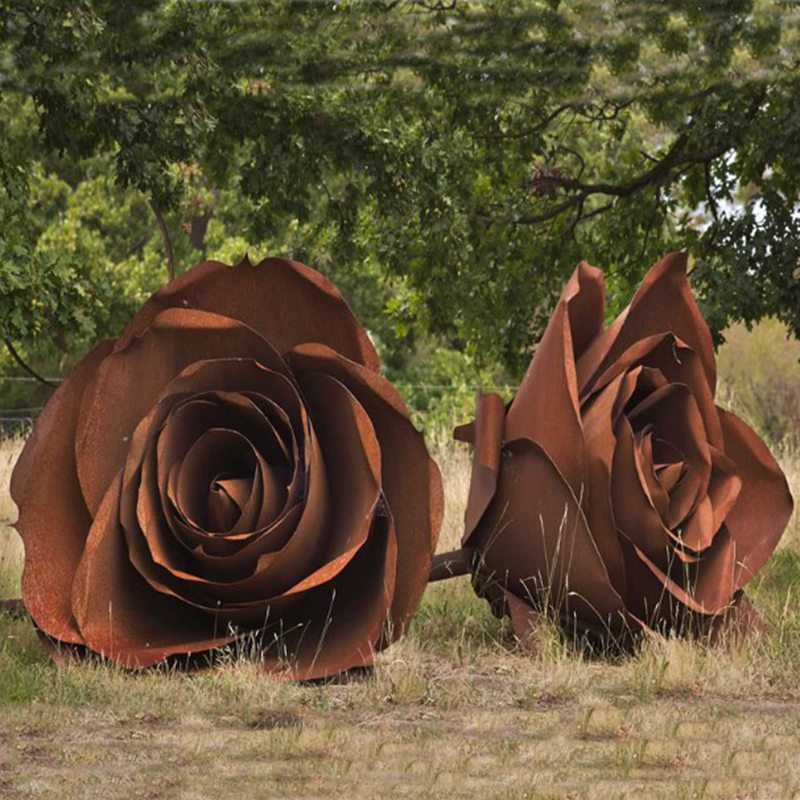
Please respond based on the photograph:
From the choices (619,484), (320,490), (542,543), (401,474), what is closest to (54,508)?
(320,490)

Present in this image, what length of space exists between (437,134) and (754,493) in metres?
4.63

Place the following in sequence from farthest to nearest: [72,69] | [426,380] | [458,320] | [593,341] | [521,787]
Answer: [426,380] → [458,320] → [72,69] → [593,341] → [521,787]

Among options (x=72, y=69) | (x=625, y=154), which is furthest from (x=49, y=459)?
(x=625, y=154)

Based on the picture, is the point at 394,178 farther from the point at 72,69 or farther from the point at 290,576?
the point at 290,576

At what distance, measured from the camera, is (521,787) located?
372 cm

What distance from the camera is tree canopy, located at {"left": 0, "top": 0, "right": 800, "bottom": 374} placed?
7.93 metres

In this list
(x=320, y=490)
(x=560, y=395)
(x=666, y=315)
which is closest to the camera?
(x=320, y=490)

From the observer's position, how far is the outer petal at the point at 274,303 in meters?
5.05

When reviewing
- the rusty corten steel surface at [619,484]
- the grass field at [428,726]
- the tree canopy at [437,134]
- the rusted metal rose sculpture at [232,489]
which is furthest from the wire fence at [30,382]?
the rusted metal rose sculpture at [232,489]

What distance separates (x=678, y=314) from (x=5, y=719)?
2.63 meters

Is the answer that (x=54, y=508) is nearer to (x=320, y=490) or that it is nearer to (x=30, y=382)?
(x=320, y=490)

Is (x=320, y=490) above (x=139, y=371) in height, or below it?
below

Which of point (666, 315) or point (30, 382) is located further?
point (30, 382)

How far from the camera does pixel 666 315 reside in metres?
5.62
